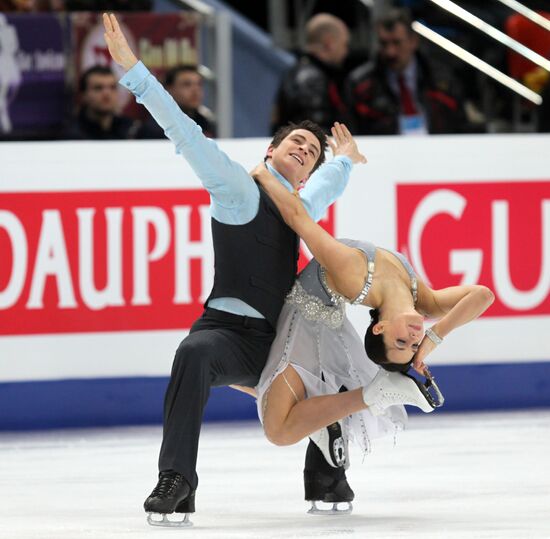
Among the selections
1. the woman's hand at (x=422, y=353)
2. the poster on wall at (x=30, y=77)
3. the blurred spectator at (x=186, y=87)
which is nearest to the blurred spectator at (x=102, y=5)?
the poster on wall at (x=30, y=77)

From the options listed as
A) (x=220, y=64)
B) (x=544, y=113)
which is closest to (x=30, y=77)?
(x=220, y=64)

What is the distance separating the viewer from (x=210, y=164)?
3574 mm

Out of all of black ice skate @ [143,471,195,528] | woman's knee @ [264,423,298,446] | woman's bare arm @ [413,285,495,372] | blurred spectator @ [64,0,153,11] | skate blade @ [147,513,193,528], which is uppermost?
blurred spectator @ [64,0,153,11]

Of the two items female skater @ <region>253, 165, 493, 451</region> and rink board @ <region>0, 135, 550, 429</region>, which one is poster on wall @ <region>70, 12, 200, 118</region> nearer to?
rink board @ <region>0, 135, 550, 429</region>

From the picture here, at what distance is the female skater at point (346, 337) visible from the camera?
12.0 feet

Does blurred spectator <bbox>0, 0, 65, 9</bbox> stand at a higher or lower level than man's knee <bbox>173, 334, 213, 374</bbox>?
higher

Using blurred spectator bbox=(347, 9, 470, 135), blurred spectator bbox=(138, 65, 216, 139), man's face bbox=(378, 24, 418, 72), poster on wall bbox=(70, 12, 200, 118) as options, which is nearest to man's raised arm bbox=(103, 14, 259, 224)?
blurred spectator bbox=(138, 65, 216, 139)

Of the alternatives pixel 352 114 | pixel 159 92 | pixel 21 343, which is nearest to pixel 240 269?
pixel 159 92

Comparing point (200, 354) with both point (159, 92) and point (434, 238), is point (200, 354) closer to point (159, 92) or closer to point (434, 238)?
point (159, 92)

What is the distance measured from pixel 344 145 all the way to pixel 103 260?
5.14 ft

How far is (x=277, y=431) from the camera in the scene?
3771 mm

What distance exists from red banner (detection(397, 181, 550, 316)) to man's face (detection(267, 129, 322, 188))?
1.93 metres

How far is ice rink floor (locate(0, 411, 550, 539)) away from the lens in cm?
364

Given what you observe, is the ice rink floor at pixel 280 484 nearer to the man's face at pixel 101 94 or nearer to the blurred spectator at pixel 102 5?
the man's face at pixel 101 94
